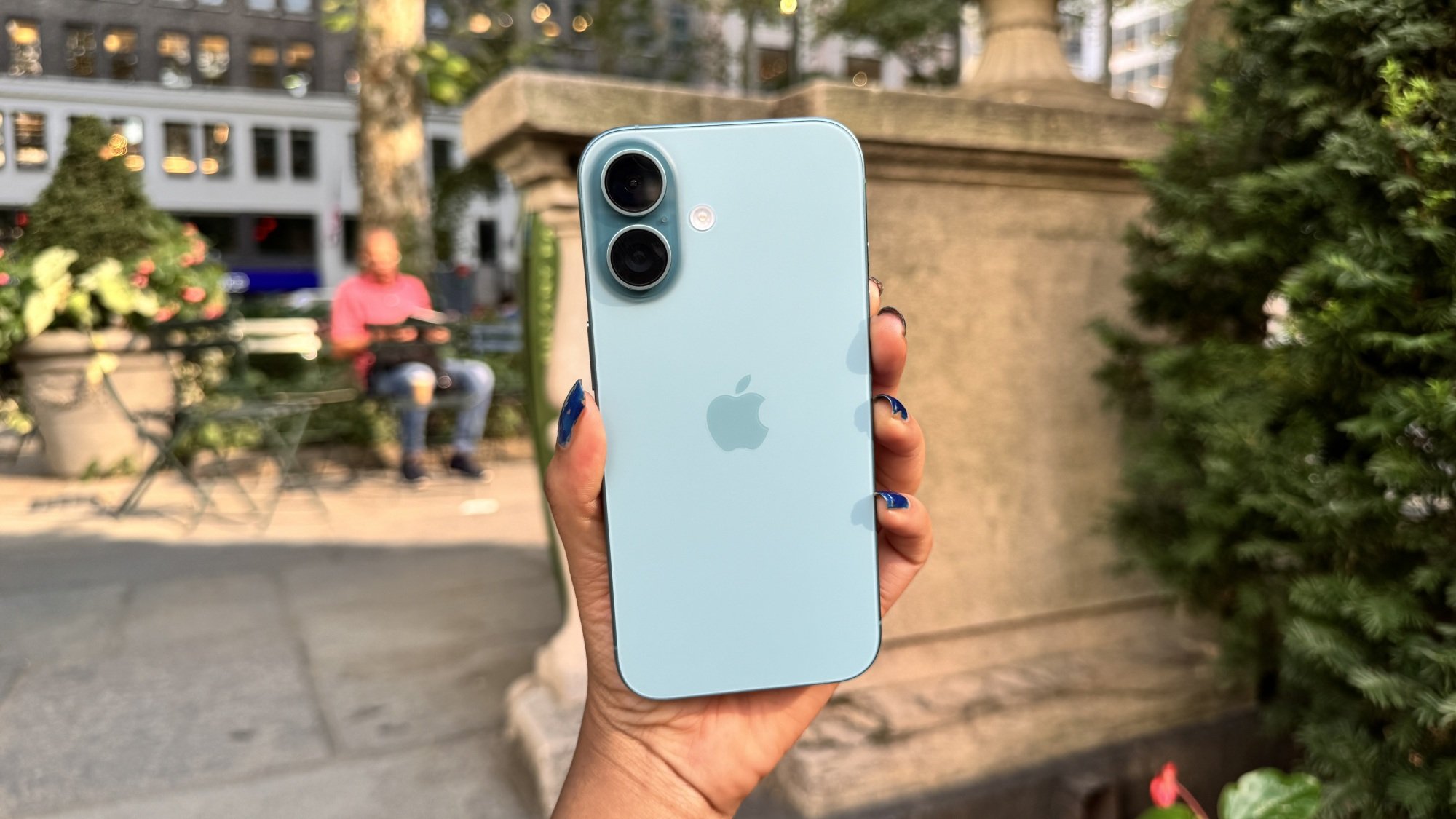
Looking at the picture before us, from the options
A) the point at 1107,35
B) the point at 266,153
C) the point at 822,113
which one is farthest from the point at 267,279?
the point at 1107,35

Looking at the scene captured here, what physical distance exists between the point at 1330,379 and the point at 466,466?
21.2 ft

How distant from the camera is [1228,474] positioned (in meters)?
1.92

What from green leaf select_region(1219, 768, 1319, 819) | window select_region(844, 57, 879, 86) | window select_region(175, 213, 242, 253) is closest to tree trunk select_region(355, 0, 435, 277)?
window select_region(175, 213, 242, 253)

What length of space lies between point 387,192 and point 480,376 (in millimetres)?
1775

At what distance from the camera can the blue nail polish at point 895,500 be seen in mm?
1073

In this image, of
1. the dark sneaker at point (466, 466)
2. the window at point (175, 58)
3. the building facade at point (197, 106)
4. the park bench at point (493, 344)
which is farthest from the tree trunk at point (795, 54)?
the window at point (175, 58)

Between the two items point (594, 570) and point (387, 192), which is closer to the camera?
point (594, 570)

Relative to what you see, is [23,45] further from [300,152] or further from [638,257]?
[638,257]

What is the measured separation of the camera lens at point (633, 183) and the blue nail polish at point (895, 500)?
1.22 feet

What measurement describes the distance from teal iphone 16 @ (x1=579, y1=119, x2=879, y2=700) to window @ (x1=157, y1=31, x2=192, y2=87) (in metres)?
1.35

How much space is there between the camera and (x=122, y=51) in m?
1.92

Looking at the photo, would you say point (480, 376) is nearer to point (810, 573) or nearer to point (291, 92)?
point (291, 92)

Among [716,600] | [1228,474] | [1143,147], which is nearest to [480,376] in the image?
[1143,147]

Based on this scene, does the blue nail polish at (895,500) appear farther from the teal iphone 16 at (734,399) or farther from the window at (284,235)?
the window at (284,235)
